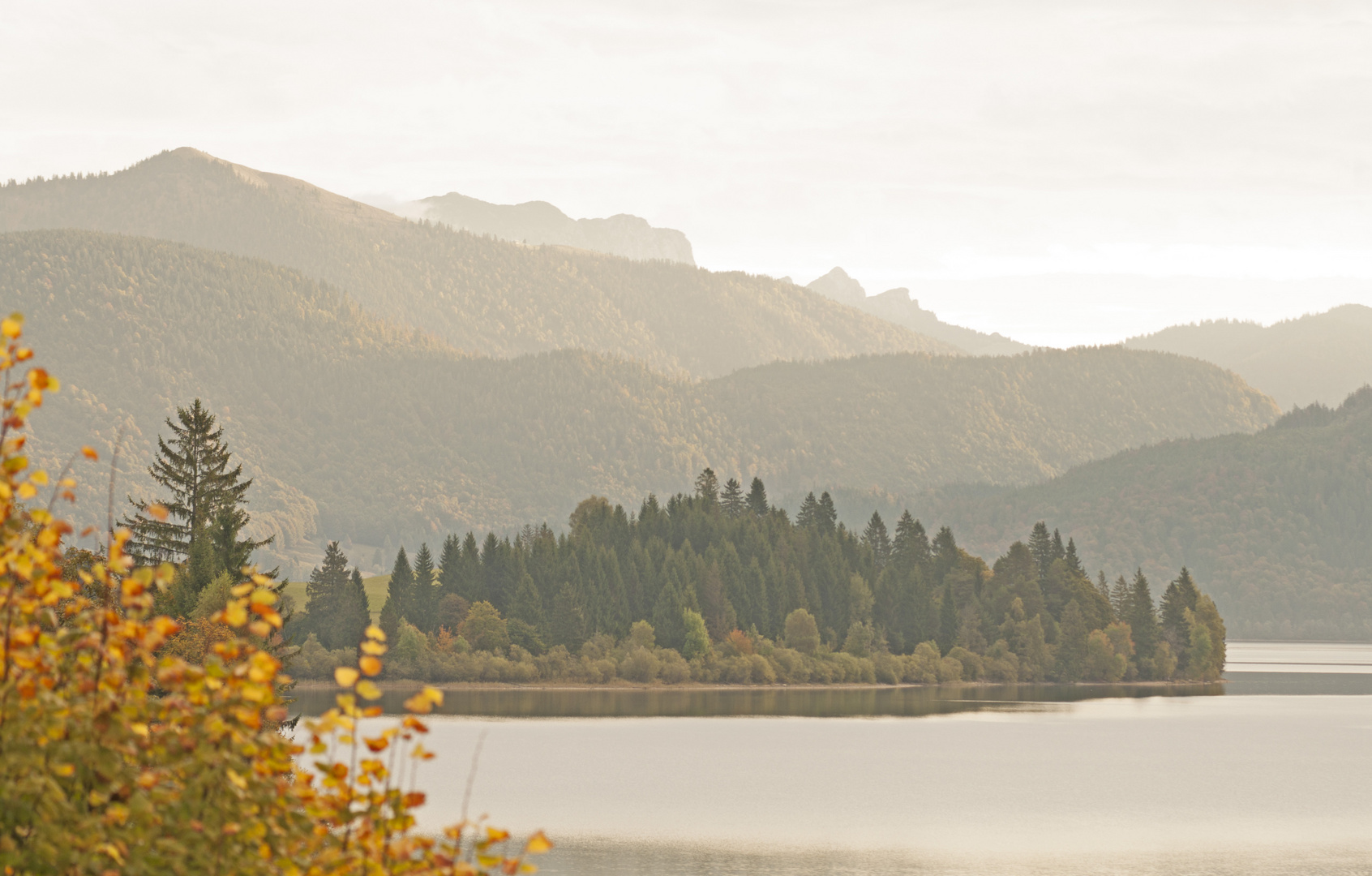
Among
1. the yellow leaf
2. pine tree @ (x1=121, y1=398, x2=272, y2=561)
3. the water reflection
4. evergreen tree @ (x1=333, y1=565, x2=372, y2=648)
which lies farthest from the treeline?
the yellow leaf

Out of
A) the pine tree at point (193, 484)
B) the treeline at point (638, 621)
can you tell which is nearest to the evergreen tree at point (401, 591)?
the treeline at point (638, 621)

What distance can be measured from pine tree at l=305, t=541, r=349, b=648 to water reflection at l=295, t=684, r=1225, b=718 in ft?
37.8

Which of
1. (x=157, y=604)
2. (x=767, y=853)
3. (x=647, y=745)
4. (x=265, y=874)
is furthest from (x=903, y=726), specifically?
(x=265, y=874)

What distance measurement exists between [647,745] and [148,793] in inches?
4015

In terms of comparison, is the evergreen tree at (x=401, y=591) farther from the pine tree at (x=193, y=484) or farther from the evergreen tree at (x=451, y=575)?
the pine tree at (x=193, y=484)

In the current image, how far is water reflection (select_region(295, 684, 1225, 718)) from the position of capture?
479ft

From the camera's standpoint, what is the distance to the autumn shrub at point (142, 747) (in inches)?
538

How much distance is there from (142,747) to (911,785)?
276 feet

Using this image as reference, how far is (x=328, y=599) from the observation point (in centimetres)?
17562

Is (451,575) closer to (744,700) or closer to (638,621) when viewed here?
(638,621)

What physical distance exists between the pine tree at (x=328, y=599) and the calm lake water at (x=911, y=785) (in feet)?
80.9

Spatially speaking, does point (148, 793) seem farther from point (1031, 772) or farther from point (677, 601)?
point (677, 601)

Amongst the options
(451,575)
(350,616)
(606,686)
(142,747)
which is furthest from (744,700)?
(142,747)

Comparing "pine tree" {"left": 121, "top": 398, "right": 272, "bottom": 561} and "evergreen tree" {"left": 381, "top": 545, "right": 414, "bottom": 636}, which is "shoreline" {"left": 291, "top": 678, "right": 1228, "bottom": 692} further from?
"pine tree" {"left": 121, "top": 398, "right": 272, "bottom": 561}
